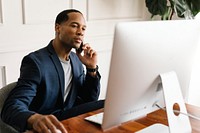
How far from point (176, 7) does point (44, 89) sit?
1654mm

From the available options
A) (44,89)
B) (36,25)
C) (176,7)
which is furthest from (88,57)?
(176,7)

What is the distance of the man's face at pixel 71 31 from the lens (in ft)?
5.32

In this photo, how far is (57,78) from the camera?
155cm

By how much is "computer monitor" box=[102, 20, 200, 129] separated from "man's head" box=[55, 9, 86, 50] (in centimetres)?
66

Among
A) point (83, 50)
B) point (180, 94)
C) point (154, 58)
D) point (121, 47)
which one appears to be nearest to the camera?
point (121, 47)

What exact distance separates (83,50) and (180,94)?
754mm

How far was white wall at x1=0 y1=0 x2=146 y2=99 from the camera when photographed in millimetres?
2146

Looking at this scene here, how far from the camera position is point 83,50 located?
1.76 metres

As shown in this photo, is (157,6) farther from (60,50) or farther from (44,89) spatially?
(44,89)

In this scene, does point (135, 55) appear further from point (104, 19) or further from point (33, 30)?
point (104, 19)

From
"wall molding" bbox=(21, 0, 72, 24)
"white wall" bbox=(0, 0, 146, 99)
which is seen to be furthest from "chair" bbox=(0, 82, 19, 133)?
"wall molding" bbox=(21, 0, 72, 24)

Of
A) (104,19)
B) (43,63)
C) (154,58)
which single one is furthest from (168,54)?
(104,19)

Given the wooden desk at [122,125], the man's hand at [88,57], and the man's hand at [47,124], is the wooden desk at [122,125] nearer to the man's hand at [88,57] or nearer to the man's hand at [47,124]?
the man's hand at [47,124]

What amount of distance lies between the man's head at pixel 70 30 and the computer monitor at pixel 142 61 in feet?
2.18
